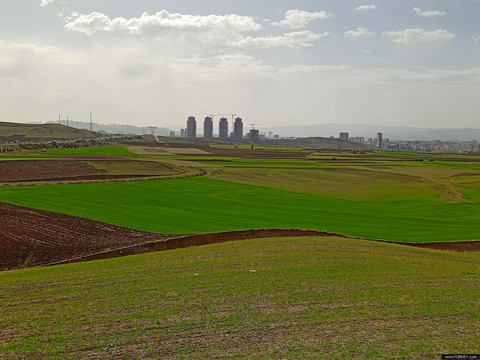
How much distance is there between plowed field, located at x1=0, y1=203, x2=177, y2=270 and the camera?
26.9 meters

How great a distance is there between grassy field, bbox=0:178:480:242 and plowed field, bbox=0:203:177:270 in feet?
6.82

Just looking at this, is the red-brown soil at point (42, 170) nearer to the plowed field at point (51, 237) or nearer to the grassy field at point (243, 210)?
the grassy field at point (243, 210)

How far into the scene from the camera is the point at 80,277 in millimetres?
18109

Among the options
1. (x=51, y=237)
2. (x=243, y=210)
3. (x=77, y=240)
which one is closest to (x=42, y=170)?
(x=51, y=237)

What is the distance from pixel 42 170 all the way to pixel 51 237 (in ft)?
128

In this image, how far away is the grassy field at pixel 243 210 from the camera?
115ft

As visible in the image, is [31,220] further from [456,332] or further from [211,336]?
[456,332]

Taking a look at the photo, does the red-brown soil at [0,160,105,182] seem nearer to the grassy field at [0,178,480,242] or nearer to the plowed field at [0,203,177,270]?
the grassy field at [0,178,480,242]

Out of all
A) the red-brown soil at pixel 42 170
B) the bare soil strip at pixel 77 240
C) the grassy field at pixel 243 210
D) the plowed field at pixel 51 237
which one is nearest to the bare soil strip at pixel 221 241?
the bare soil strip at pixel 77 240

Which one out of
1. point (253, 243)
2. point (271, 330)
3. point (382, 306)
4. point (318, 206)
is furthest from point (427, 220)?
point (271, 330)

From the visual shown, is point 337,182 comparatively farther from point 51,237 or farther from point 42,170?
point 42,170

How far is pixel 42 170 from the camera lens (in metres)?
64.3

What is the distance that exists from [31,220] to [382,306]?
3012cm

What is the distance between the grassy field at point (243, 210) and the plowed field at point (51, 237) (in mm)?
2077
